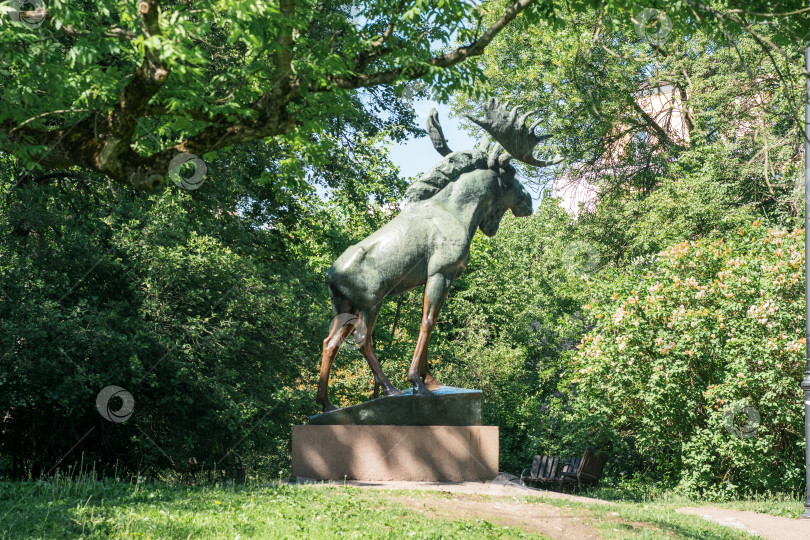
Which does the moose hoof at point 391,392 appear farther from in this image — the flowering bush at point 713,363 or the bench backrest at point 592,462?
the bench backrest at point 592,462

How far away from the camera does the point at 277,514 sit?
715 cm

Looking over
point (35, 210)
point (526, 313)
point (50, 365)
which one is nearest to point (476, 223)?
point (50, 365)

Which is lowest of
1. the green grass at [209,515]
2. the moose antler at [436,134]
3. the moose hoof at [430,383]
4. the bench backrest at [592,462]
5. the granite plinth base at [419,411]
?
the green grass at [209,515]

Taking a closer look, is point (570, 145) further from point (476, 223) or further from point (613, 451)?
point (476, 223)

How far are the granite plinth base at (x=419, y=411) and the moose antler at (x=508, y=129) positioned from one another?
10.4 feet

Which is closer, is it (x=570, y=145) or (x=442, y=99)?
(x=442, y=99)

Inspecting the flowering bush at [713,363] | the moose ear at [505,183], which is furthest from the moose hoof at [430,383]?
the flowering bush at [713,363]

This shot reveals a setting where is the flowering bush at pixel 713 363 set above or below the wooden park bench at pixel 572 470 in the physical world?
above

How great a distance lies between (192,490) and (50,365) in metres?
4.39

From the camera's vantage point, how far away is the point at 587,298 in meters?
23.5

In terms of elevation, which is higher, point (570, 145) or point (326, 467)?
point (570, 145)

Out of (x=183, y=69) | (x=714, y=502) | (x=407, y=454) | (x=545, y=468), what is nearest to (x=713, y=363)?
(x=714, y=502)

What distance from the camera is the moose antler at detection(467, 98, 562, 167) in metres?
10.6

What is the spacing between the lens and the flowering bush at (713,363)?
14.1 m
